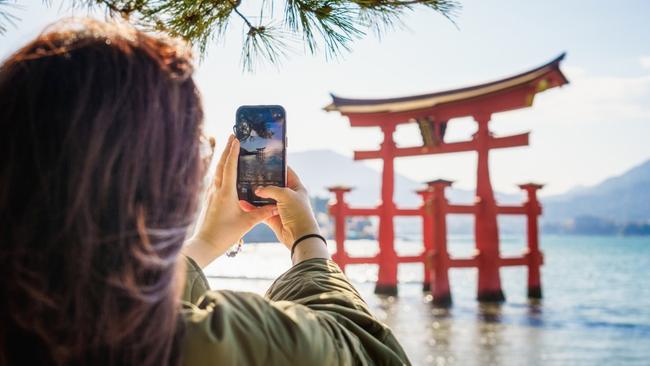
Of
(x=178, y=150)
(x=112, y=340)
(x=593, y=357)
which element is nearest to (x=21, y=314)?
(x=112, y=340)

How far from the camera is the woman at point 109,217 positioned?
537mm

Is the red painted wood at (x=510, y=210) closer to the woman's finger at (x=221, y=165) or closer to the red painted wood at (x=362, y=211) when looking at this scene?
the red painted wood at (x=362, y=211)

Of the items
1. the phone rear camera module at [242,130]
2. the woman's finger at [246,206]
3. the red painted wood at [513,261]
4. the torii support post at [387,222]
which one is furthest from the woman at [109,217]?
the red painted wood at [513,261]

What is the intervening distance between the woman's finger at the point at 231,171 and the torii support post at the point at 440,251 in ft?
28.9

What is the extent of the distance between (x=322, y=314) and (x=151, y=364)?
208 millimetres

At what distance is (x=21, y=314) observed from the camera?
54cm

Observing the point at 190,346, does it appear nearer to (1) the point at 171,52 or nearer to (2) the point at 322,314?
(2) the point at 322,314

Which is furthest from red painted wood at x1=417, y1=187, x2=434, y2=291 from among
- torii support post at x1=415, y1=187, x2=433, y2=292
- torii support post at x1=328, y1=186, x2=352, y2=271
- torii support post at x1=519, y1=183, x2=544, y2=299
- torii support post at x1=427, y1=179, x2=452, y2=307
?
torii support post at x1=519, y1=183, x2=544, y2=299

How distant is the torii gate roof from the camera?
8617 millimetres

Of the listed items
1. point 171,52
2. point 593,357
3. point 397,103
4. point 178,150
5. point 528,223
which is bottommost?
point 593,357

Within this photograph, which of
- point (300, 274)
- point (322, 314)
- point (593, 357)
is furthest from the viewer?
point (593, 357)

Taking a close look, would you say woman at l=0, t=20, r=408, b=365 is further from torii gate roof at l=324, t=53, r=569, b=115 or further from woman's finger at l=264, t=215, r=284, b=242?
torii gate roof at l=324, t=53, r=569, b=115

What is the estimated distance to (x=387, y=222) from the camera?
10.3 metres

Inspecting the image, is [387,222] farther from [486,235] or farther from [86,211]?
[86,211]
